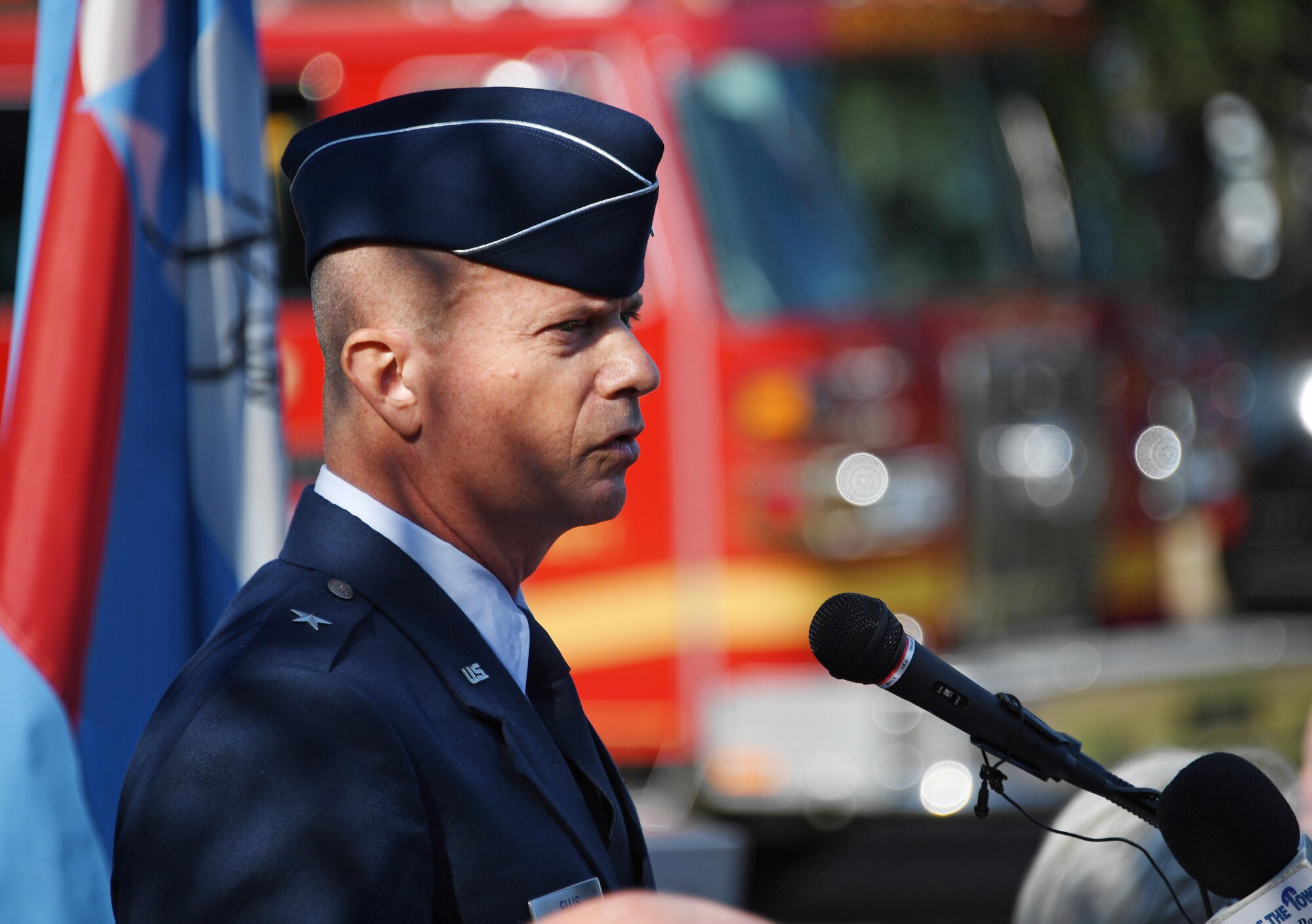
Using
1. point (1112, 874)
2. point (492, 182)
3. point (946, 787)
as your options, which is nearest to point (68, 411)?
point (492, 182)

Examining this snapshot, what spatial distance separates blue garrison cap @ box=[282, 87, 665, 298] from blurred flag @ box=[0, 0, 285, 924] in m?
0.81

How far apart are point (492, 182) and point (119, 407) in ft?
3.38

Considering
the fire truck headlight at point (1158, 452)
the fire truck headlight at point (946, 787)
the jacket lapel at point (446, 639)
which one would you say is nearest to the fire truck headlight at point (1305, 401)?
the fire truck headlight at point (1158, 452)

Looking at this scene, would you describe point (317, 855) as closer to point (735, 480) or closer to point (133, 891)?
point (133, 891)

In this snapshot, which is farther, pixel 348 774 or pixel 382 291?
pixel 382 291

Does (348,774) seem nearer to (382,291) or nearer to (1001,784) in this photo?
(382,291)

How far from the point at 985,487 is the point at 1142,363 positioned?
1.17 metres

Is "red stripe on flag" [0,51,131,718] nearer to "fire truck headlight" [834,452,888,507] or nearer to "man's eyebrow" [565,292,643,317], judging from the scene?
"man's eyebrow" [565,292,643,317]

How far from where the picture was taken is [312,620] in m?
1.42

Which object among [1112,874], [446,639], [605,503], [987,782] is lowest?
[1112,874]

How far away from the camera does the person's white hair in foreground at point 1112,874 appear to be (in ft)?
5.91

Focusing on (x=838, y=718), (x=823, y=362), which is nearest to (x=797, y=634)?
(x=838, y=718)

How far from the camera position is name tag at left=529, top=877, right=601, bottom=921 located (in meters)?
1.37

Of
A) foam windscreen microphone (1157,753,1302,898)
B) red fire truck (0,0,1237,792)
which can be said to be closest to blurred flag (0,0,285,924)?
foam windscreen microphone (1157,753,1302,898)
